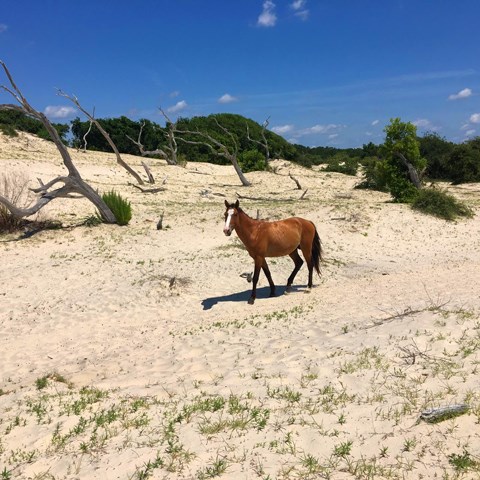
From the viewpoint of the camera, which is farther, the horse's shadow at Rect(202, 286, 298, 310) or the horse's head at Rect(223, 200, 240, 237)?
the horse's shadow at Rect(202, 286, 298, 310)

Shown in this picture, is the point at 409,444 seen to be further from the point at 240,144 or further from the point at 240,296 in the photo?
the point at 240,144

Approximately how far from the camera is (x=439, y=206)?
1908 cm

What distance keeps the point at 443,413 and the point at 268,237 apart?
6644 millimetres

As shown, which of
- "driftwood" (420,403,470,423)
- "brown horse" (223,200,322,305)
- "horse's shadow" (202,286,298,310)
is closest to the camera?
"driftwood" (420,403,470,423)

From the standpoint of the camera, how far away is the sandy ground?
3.70 m

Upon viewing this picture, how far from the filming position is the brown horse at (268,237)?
32.3ft

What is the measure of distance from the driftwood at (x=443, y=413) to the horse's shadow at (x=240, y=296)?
6.43 m

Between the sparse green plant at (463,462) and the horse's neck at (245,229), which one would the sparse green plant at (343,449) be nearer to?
the sparse green plant at (463,462)

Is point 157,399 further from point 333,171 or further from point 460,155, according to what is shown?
point 333,171

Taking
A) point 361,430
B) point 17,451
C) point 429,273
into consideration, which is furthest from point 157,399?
point 429,273

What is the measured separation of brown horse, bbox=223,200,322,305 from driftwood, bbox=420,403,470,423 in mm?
6005

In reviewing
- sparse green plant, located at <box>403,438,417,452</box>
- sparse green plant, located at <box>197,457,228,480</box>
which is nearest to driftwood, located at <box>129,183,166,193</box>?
sparse green plant, located at <box>197,457,228,480</box>

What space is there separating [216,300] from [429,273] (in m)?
6.01

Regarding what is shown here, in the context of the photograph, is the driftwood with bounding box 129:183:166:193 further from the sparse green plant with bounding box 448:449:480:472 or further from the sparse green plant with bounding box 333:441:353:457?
the sparse green plant with bounding box 448:449:480:472
